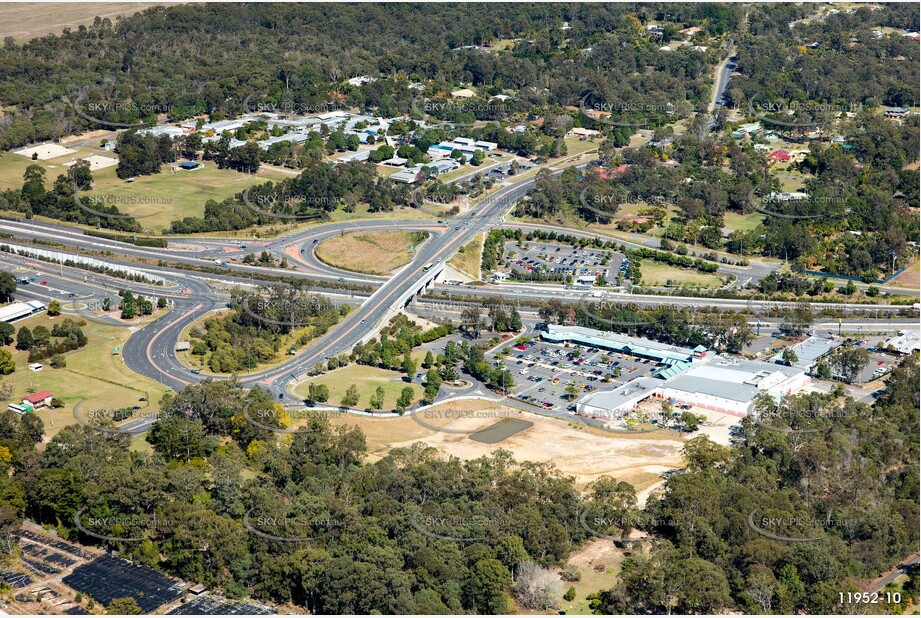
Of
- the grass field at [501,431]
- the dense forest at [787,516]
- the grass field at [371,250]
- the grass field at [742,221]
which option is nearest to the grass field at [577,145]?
the grass field at [742,221]

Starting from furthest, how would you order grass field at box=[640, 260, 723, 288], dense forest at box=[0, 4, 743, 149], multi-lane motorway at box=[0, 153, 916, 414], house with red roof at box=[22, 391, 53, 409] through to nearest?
dense forest at box=[0, 4, 743, 149], grass field at box=[640, 260, 723, 288], multi-lane motorway at box=[0, 153, 916, 414], house with red roof at box=[22, 391, 53, 409]

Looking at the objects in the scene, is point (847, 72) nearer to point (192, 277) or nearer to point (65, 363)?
point (192, 277)

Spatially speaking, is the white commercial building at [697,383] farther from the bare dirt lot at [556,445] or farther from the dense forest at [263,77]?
the dense forest at [263,77]

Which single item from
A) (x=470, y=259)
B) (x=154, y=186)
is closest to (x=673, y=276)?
(x=470, y=259)

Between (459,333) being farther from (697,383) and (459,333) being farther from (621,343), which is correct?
(697,383)

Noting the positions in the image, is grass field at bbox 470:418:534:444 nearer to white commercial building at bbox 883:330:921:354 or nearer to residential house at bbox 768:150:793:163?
white commercial building at bbox 883:330:921:354

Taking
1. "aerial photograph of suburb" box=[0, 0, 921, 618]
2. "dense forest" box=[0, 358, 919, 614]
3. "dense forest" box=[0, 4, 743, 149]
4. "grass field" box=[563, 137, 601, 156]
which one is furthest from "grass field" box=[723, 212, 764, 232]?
"dense forest" box=[0, 358, 919, 614]
